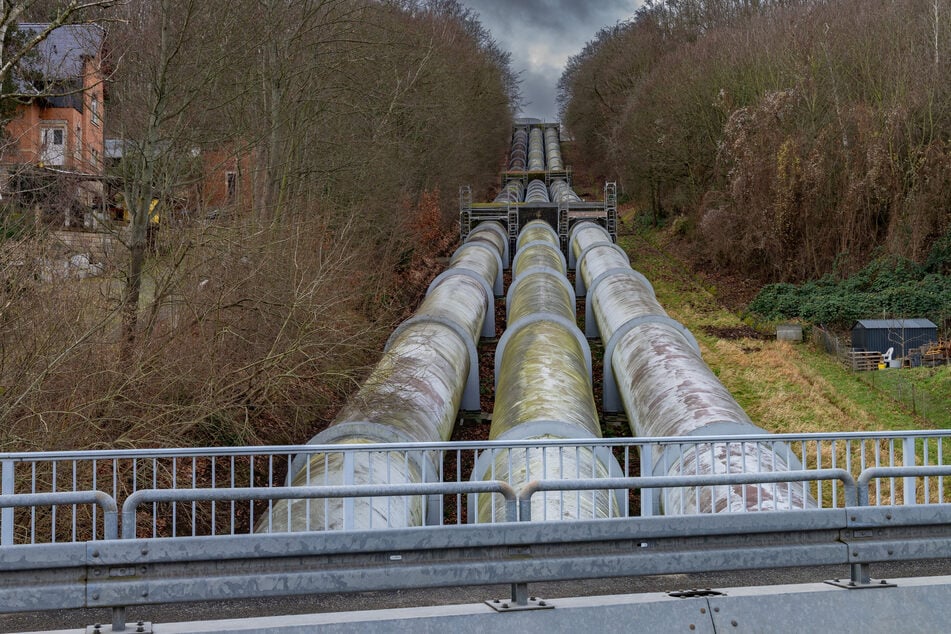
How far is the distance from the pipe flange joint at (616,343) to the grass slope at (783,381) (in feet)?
8.21

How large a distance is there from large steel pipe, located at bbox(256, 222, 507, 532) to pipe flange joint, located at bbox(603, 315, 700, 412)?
89.8 inches

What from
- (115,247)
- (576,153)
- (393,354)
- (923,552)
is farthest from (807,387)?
(576,153)

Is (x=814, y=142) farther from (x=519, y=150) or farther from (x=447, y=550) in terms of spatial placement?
(x=519, y=150)

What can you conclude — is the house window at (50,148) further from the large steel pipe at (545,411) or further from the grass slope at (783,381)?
the grass slope at (783,381)

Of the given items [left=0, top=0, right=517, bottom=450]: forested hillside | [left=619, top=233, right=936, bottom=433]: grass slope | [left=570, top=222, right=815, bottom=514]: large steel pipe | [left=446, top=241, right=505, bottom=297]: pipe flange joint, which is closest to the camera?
[left=570, top=222, right=815, bottom=514]: large steel pipe

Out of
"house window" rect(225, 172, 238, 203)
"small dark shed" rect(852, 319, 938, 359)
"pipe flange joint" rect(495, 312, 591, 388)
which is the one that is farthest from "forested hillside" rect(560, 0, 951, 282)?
"house window" rect(225, 172, 238, 203)

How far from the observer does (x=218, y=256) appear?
1497 centimetres

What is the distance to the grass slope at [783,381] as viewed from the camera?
18.2 meters

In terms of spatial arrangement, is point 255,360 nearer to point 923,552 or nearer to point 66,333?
point 66,333

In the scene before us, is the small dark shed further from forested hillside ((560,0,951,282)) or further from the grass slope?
forested hillside ((560,0,951,282))

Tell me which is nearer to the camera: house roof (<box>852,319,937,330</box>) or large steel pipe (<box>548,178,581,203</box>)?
house roof (<box>852,319,937,330</box>)

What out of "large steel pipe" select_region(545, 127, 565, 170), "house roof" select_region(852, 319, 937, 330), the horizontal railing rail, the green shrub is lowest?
the horizontal railing rail

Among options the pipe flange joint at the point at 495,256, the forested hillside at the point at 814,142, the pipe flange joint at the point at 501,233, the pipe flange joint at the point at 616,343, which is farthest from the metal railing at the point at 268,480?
the pipe flange joint at the point at 501,233

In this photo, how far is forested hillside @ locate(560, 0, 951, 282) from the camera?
98.5 ft
